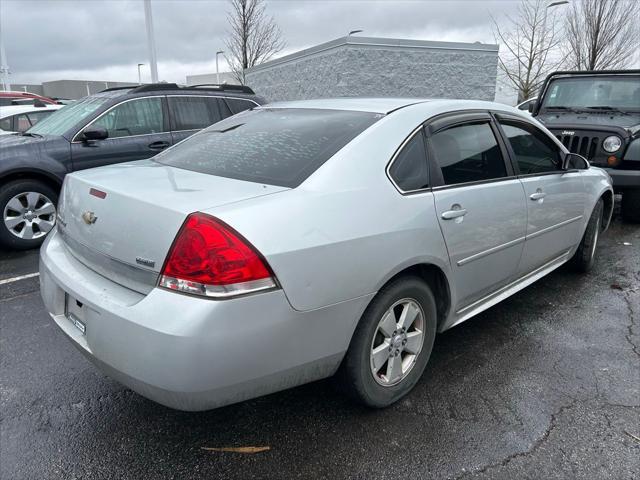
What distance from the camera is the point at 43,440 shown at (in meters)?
2.36

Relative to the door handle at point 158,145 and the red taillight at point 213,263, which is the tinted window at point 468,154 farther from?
the door handle at point 158,145

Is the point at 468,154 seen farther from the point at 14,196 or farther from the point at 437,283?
the point at 14,196

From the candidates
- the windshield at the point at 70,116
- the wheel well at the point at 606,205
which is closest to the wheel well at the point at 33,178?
the windshield at the point at 70,116

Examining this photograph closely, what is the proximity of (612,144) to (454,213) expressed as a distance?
4.95m

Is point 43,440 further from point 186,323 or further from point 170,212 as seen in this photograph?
point 170,212

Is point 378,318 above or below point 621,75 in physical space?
below

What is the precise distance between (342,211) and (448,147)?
3.54 ft

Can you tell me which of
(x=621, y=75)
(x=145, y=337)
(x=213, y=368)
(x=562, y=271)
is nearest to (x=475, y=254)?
(x=213, y=368)

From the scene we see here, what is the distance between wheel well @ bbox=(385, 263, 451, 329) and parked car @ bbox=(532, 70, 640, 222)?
15.8ft

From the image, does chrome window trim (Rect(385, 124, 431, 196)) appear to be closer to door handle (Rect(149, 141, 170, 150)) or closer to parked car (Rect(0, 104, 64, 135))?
door handle (Rect(149, 141, 170, 150))

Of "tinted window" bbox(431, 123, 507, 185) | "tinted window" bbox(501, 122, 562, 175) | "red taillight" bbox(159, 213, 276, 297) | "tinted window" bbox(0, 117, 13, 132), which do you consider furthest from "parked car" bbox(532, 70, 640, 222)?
"tinted window" bbox(0, 117, 13, 132)

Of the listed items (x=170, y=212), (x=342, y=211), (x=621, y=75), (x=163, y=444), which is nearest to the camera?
(x=170, y=212)

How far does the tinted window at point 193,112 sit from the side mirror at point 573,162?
435cm

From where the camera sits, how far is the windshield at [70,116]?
5688 millimetres
